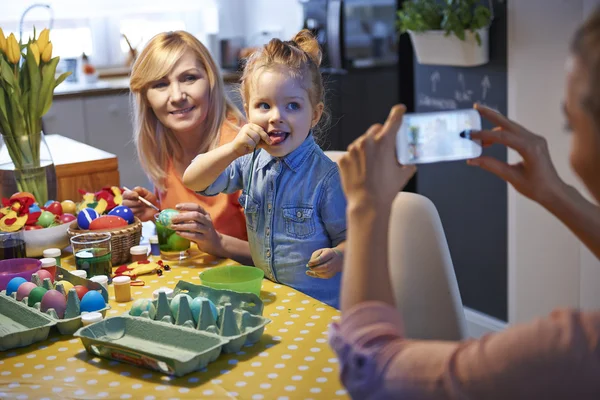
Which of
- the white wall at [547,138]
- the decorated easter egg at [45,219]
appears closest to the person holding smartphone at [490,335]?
the decorated easter egg at [45,219]

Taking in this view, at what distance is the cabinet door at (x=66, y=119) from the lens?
474cm

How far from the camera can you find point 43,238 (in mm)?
1917

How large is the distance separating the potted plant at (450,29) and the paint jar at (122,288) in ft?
6.23

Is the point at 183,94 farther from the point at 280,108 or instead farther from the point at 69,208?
the point at 280,108

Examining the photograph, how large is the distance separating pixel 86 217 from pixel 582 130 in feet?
4.72

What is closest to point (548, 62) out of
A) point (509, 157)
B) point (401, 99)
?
point (509, 157)

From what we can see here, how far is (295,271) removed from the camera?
1.81m

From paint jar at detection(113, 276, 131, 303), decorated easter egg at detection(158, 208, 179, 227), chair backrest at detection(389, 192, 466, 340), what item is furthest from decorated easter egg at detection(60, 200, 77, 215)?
chair backrest at detection(389, 192, 466, 340)

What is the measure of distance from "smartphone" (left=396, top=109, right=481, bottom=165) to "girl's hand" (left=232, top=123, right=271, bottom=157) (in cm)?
34

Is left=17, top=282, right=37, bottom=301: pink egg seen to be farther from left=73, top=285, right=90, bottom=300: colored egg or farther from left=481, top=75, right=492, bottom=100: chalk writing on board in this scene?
left=481, top=75, right=492, bottom=100: chalk writing on board

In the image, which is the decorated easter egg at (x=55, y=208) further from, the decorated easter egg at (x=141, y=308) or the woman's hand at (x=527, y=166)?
the woman's hand at (x=527, y=166)

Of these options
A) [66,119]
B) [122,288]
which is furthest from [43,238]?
[66,119]

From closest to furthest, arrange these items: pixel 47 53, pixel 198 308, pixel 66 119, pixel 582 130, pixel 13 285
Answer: pixel 582 130 < pixel 198 308 < pixel 13 285 < pixel 47 53 < pixel 66 119

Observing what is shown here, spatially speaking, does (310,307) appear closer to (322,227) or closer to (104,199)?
(322,227)
